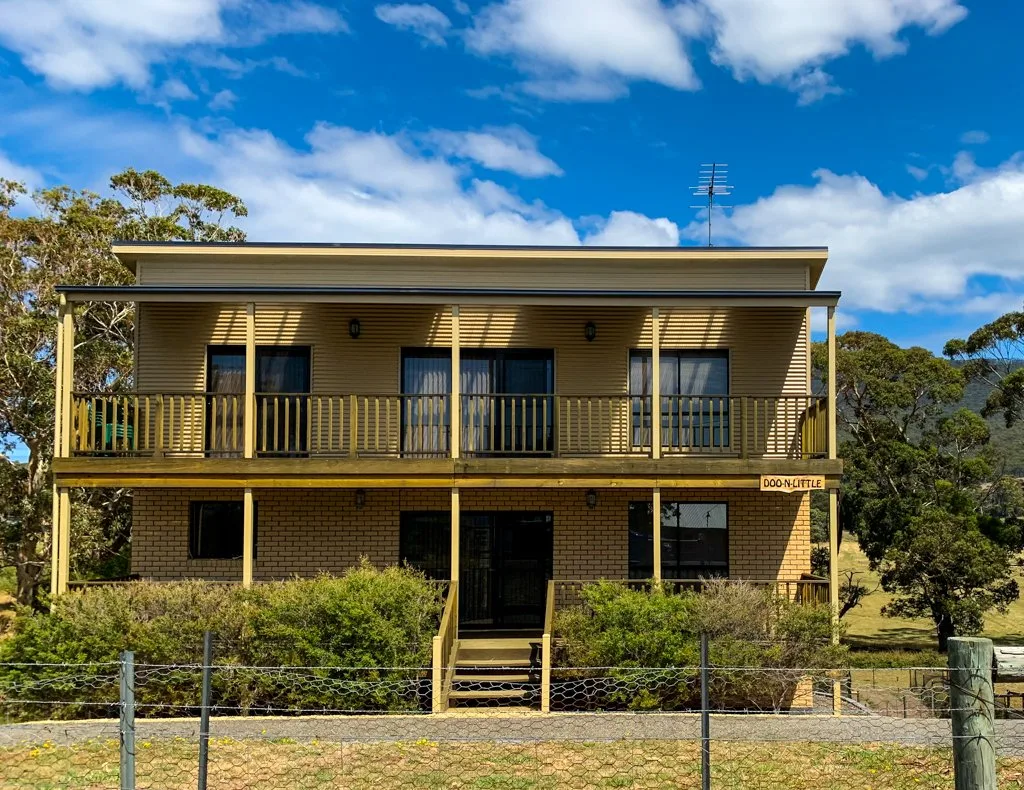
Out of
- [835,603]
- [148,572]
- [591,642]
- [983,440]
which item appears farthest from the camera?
[983,440]

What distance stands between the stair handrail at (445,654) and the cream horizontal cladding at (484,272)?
556 centimetres

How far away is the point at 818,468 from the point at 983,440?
25.8 m

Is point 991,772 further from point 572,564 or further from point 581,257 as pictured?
point 581,257

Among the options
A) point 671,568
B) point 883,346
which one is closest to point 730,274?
point 671,568

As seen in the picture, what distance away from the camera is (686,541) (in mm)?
16625

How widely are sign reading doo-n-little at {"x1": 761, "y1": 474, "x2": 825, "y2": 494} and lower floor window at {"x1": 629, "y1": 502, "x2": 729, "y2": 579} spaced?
217 centimetres

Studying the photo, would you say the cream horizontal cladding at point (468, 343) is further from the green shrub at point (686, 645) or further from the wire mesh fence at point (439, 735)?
the wire mesh fence at point (439, 735)

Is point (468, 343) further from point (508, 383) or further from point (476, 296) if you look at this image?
point (476, 296)

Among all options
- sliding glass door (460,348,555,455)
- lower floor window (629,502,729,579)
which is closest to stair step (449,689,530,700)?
lower floor window (629,502,729,579)

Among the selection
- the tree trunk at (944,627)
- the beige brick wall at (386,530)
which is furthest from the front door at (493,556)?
the tree trunk at (944,627)

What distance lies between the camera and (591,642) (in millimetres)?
12273

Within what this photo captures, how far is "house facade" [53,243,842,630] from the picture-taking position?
643 inches

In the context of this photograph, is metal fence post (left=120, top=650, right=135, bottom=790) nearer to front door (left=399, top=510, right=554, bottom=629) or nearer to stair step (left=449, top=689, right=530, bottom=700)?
stair step (left=449, top=689, right=530, bottom=700)

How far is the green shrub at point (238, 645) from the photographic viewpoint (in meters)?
11.6
